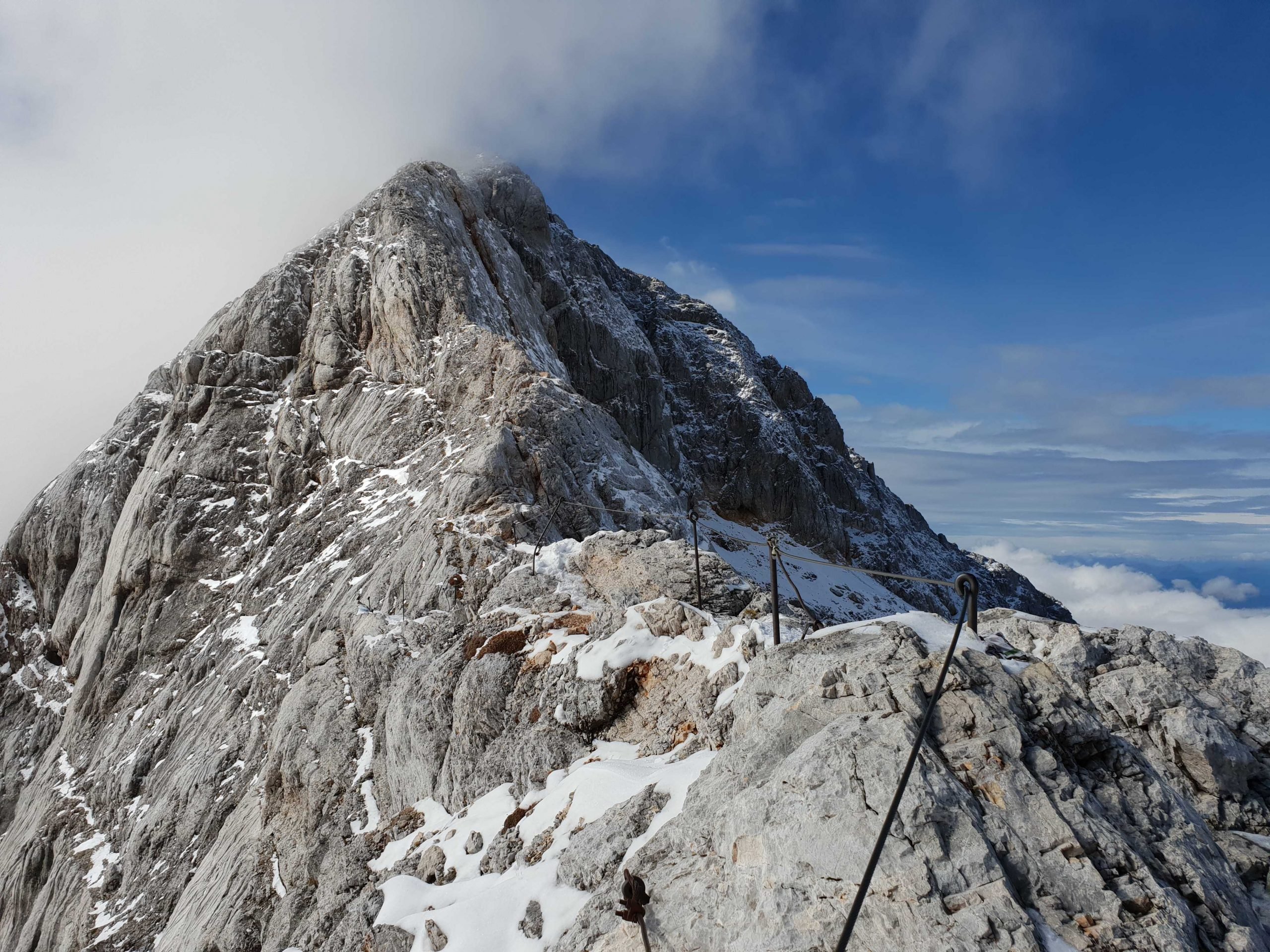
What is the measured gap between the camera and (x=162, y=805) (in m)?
19.8

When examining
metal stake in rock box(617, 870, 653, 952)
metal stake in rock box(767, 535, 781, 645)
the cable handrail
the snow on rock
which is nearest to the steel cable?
the cable handrail

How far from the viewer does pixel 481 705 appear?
12961 mm

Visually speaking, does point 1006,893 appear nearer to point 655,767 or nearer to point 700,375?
point 655,767

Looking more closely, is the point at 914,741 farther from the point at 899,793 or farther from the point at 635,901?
the point at 635,901

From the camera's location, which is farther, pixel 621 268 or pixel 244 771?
pixel 621 268

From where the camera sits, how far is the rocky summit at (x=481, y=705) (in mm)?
6191

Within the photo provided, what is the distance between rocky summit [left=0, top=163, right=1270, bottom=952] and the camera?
6.19 metres

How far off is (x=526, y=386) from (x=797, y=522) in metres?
58.2

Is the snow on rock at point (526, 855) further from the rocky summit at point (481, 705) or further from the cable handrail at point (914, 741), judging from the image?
the cable handrail at point (914, 741)

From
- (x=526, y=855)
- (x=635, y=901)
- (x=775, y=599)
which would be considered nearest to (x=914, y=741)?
(x=635, y=901)

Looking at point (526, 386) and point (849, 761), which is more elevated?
point (526, 386)

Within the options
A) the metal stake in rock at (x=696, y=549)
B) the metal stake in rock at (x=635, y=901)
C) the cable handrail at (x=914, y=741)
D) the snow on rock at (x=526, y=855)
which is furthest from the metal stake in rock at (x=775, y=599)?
the metal stake in rock at (x=635, y=901)

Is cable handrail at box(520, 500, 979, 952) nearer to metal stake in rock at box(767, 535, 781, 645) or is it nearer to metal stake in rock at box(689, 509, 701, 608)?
metal stake in rock at box(767, 535, 781, 645)

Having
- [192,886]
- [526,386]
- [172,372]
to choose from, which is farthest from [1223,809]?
[172,372]
